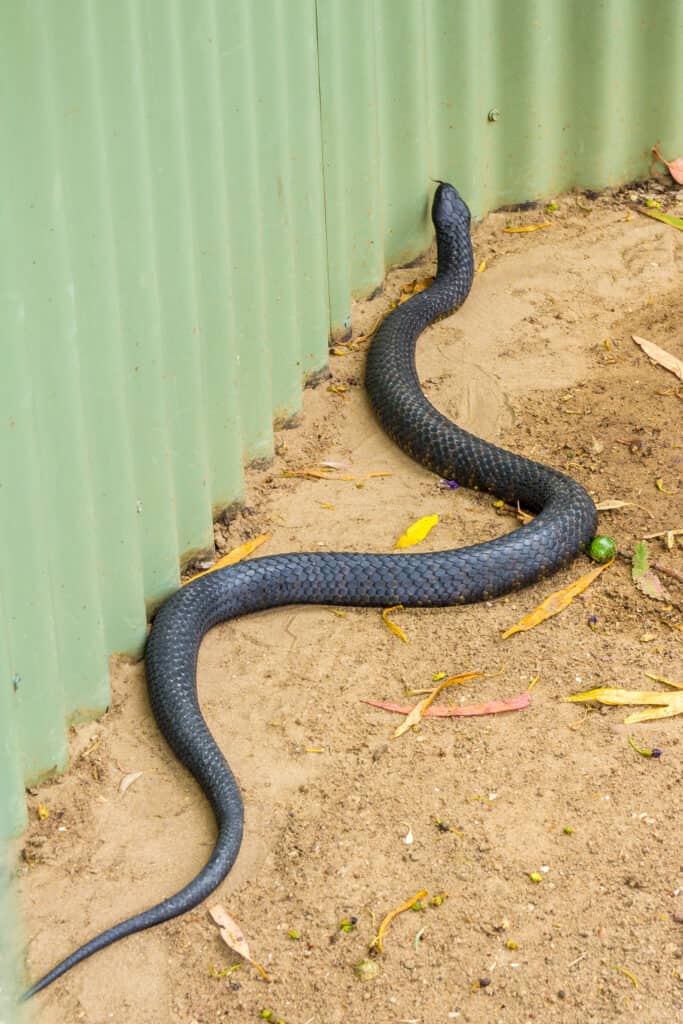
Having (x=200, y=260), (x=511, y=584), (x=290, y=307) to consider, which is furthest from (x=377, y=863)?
(x=290, y=307)

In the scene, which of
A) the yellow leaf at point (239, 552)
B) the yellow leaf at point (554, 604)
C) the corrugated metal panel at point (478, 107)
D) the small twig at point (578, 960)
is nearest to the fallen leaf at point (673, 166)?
the corrugated metal panel at point (478, 107)

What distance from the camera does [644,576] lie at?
4.88m

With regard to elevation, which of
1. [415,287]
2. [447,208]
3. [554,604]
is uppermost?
[447,208]

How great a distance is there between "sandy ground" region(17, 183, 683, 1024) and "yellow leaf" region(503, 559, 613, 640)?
4 cm

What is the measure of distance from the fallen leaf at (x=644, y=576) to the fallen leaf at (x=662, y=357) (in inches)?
52.8

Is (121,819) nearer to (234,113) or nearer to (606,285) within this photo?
(234,113)

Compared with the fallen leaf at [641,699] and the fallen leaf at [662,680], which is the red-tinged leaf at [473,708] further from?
the fallen leaf at [662,680]

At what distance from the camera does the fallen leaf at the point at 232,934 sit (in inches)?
137

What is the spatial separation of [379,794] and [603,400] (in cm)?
264

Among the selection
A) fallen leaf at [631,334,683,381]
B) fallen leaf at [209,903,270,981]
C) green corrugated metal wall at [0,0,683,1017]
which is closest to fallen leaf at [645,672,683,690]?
fallen leaf at [209,903,270,981]

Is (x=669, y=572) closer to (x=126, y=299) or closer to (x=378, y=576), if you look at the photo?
(x=378, y=576)

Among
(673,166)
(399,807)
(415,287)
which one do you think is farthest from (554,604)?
(673,166)

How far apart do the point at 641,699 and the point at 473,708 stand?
1.72 feet

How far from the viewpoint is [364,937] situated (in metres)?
3.51
